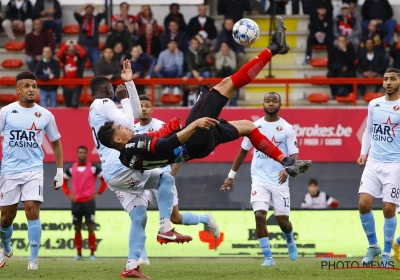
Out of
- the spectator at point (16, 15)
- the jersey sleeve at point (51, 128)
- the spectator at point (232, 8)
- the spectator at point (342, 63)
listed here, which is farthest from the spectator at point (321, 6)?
the jersey sleeve at point (51, 128)

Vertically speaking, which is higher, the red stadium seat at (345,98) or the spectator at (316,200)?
the red stadium seat at (345,98)

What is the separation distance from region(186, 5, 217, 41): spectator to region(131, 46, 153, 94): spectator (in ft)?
4.77

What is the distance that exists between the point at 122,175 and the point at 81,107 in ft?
33.8

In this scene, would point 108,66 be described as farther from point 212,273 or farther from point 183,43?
point 212,273

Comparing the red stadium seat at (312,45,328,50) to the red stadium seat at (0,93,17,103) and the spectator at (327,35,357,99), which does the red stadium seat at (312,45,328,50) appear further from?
the red stadium seat at (0,93,17,103)

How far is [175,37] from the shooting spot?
22.9 m

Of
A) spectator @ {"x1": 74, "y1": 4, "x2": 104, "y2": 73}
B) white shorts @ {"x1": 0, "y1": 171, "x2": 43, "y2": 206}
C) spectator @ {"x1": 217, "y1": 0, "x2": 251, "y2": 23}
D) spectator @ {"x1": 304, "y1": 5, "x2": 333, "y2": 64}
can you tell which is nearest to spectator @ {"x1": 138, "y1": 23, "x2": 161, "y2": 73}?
spectator @ {"x1": 74, "y1": 4, "x2": 104, "y2": 73}

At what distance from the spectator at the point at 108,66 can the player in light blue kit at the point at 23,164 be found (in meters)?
8.63

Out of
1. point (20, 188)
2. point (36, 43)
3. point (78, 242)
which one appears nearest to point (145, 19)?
point (36, 43)

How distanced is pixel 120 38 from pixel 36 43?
2298 millimetres

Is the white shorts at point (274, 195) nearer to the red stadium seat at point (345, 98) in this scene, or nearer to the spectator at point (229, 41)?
the red stadium seat at point (345, 98)

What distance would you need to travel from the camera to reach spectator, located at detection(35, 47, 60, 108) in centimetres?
2180

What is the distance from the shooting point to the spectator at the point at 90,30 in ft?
75.7

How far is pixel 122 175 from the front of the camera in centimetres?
1148
